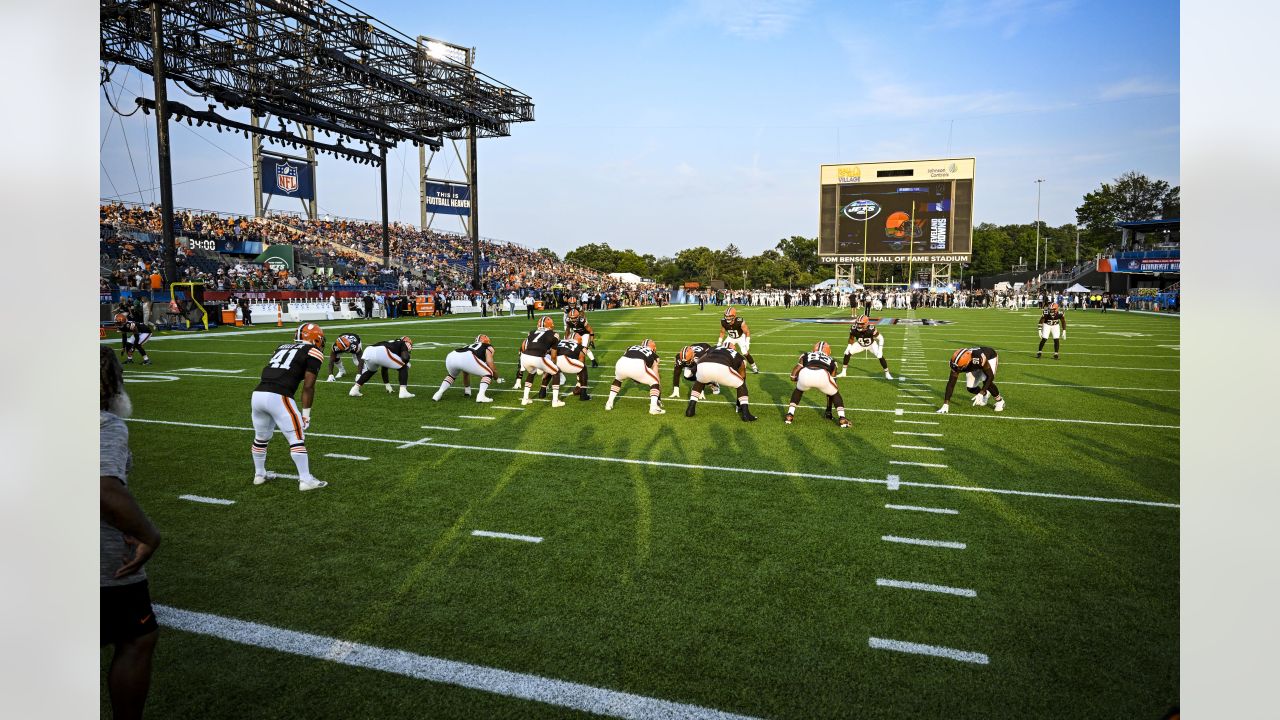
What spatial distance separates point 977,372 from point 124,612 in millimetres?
10628

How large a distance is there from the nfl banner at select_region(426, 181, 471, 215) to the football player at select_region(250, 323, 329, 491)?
5112 centimetres

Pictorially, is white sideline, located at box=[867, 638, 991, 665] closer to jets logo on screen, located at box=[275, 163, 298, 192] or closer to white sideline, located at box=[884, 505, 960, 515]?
white sideline, located at box=[884, 505, 960, 515]

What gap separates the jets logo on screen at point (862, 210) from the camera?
51.1 metres

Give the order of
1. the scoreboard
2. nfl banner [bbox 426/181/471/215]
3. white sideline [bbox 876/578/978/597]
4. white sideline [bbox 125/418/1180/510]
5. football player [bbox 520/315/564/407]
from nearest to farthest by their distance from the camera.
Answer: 1. white sideline [bbox 876/578/978/597]
2. white sideline [bbox 125/418/1180/510]
3. football player [bbox 520/315/564/407]
4. the scoreboard
5. nfl banner [bbox 426/181/471/215]

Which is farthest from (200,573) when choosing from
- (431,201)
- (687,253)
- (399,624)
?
(687,253)

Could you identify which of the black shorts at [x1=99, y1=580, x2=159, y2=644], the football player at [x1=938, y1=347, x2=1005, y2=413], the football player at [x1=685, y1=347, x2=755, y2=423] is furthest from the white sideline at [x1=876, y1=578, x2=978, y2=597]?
the football player at [x1=938, y1=347, x2=1005, y2=413]

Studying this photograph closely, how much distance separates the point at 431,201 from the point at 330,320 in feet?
94.3

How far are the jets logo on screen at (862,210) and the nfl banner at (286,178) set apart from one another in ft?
121

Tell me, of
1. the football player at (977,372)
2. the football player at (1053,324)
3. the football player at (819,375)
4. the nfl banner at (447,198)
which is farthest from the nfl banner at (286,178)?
the football player at (977,372)

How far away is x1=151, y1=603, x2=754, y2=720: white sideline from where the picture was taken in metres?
3.21

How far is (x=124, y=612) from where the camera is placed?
266 centimetres

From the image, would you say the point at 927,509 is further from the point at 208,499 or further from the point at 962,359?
the point at 208,499
